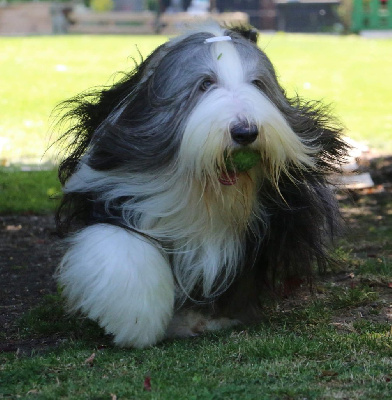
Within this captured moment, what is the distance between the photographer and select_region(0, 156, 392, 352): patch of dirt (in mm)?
4926

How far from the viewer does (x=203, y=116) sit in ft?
13.0

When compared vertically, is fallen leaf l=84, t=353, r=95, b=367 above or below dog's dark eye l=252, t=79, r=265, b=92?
below

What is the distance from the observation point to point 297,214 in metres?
4.64

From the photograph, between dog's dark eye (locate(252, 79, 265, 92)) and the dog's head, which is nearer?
the dog's head

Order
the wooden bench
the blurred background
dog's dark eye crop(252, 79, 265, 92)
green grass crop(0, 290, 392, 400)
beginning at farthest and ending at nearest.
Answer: the wooden bench → the blurred background → dog's dark eye crop(252, 79, 265, 92) → green grass crop(0, 290, 392, 400)

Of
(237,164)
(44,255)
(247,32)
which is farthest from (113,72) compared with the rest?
(237,164)

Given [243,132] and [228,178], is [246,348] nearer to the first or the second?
[228,178]

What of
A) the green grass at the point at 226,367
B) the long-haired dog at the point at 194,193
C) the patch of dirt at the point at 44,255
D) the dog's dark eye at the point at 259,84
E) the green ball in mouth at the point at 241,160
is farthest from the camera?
the patch of dirt at the point at 44,255

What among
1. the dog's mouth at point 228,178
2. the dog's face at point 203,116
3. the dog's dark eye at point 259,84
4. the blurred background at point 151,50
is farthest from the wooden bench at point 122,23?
the dog's mouth at point 228,178

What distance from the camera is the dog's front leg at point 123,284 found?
424 centimetres

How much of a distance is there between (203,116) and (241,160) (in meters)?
0.26

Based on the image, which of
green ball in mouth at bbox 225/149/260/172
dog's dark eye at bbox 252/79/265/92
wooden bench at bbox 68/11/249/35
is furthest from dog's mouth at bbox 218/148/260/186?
wooden bench at bbox 68/11/249/35

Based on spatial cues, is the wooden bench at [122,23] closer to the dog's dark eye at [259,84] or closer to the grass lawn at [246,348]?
the grass lawn at [246,348]

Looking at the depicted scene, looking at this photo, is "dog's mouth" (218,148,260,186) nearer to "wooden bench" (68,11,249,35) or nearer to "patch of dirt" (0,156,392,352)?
"patch of dirt" (0,156,392,352)
